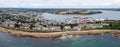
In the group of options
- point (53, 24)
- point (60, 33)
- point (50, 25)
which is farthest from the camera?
point (53, 24)

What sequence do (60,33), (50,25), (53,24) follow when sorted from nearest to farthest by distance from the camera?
1. (60,33)
2. (50,25)
3. (53,24)

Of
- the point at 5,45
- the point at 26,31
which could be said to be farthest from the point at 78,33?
the point at 5,45

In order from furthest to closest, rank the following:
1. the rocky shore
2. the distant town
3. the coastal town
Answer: the coastal town → the distant town → the rocky shore

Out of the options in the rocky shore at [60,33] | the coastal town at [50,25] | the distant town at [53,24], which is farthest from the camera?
the coastal town at [50,25]

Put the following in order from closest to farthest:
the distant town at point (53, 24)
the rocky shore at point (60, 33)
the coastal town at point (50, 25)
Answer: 1. the rocky shore at point (60, 33)
2. the distant town at point (53, 24)
3. the coastal town at point (50, 25)

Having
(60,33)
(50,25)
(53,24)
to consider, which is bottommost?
(53,24)

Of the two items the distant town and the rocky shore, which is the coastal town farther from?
the rocky shore

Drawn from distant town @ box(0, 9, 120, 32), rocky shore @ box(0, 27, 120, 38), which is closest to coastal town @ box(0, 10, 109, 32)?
distant town @ box(0, 9, 120, 32)

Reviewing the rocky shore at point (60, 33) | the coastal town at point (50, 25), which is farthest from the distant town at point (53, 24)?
the rocky shore at point (60, 33)

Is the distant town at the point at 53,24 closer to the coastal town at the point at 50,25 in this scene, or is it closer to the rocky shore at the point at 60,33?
the coastal town at the point at 50,25

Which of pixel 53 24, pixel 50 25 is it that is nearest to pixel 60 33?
pixel 50 25

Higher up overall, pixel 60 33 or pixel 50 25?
pixel 60 33

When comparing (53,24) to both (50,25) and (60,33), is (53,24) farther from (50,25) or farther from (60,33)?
(60,33)
